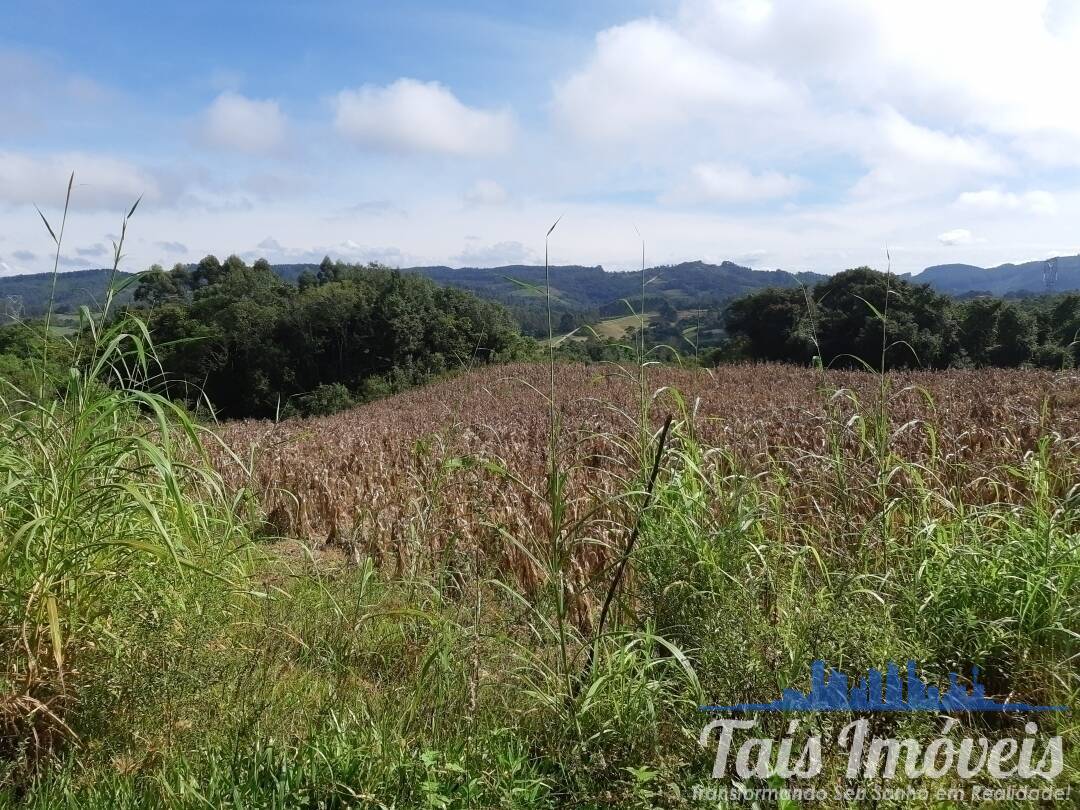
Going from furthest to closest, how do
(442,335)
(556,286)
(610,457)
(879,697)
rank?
(556,286) < (442,335) < (610,457) < (879,697)

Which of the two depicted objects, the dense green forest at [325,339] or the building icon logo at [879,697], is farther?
the dense green forest at [325,339]

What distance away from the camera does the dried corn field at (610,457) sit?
3734 mm

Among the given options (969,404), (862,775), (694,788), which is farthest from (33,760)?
(969,404)

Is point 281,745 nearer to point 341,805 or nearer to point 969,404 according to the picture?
point 341,805

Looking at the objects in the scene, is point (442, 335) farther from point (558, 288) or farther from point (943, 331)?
point (943, 331)

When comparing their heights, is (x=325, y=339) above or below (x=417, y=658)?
above

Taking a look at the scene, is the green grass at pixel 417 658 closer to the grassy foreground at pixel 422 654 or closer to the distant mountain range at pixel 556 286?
the grassy foreground at pixel 422 654

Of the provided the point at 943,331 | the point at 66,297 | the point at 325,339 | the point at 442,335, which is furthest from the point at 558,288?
the point at 66,297

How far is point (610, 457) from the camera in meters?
3.33

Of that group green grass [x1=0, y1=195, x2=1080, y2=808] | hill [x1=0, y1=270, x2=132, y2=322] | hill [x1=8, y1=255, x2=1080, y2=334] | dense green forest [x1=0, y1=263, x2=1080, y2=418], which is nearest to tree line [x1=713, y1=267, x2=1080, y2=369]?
dense green forest [x1=0, y1=263, x2=1080, y2=418]

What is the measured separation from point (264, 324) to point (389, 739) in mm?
33305

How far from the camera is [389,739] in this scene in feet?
7.14

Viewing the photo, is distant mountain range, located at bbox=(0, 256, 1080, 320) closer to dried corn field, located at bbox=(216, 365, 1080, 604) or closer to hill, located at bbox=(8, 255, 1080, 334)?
hill, located at bbox=(8, 255, 1080, 334)

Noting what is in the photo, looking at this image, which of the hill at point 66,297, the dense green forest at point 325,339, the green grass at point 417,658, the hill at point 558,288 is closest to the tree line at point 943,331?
the hill at point 558,288
